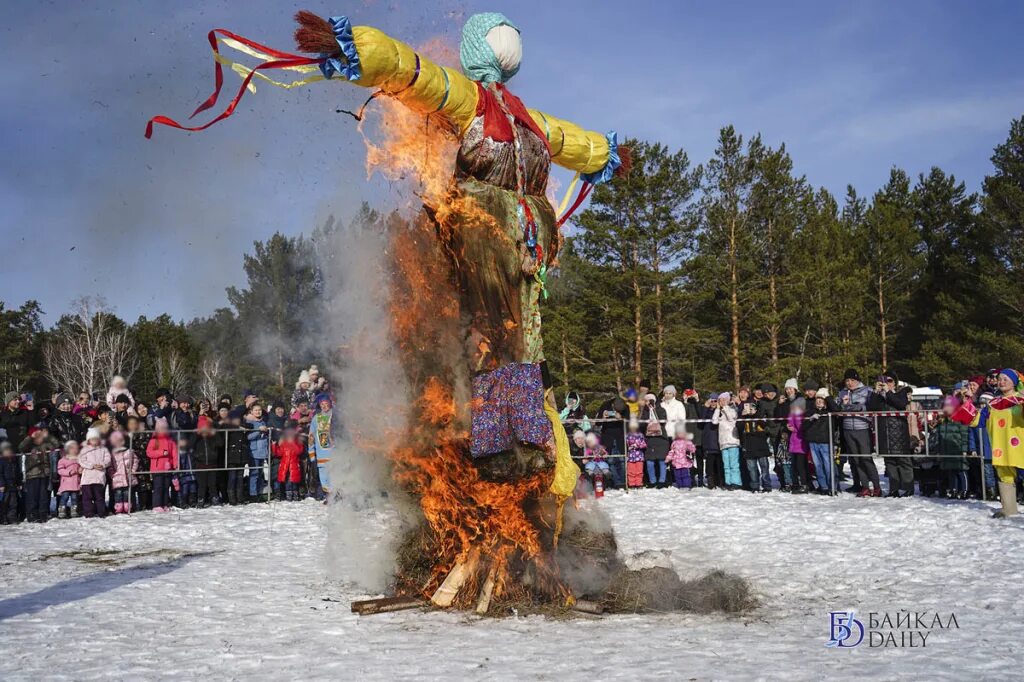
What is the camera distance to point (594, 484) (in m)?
13.4

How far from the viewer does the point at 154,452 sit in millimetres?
12844

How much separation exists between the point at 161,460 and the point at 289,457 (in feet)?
7.07

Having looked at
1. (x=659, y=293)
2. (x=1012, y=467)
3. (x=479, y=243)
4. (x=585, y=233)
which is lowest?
(x=1012, y=467)

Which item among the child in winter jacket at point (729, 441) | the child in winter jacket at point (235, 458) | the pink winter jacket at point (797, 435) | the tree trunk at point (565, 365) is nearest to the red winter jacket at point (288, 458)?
the child in winter jacket at point (235, 458)

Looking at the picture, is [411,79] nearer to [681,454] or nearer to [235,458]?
[235,458]

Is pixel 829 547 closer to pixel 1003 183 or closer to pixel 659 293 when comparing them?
pixel 659 293

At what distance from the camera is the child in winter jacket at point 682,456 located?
14.8 metres

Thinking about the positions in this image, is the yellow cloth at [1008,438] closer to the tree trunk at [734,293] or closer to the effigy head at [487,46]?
the effigy head at [487,46]

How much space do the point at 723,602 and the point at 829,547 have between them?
10.1ft

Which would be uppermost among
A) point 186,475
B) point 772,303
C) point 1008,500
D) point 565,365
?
Result: point 772,303

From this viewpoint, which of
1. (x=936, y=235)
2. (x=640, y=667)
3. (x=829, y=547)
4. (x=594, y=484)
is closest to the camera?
(x=640, y=667)

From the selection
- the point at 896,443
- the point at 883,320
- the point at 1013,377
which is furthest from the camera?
the point at 883,320

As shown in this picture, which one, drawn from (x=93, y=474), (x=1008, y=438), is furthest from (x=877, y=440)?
(x=93, y=474)

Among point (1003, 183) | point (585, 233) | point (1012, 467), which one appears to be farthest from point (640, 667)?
point (1003, 183)
